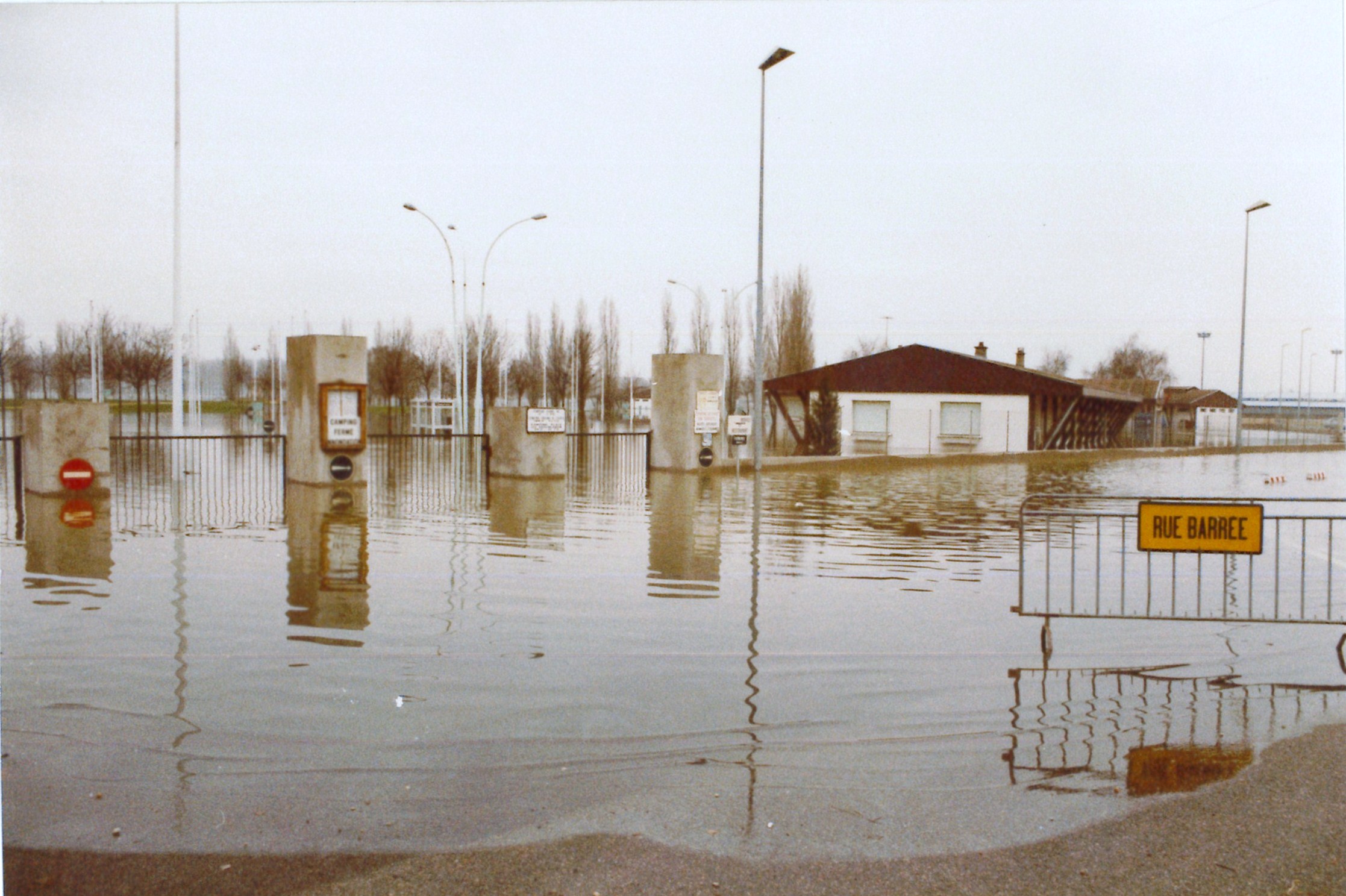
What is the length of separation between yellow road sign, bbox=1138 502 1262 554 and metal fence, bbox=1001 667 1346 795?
0.82 meters

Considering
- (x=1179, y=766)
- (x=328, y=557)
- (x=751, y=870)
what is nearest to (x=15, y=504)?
(x=328, y=557)

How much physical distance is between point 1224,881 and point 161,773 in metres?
4.31

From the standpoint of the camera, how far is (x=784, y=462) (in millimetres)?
28516

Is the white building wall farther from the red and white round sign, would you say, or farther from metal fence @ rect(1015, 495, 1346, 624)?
the red and white round sign

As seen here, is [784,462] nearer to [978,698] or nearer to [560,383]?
[978,698]

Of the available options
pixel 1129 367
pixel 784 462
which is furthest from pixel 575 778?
pixel 1129 367

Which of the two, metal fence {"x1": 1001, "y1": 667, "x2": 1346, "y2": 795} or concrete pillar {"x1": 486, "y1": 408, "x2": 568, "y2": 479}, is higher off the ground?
concrete pillar {"x1": 486, "y1": 408, "x2": 568, "y2": 479}

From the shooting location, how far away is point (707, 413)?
2412 centimetres

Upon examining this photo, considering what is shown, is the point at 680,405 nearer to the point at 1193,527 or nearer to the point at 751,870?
the point at 1193,527

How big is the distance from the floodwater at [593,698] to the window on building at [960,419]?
28.1m

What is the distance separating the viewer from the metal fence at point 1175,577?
7.43 meters

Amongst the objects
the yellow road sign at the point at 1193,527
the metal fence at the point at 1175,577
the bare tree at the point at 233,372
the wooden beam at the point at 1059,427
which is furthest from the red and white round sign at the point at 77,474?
the bare tree at the point at 233,372

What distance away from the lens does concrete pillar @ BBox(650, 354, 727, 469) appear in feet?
81.1

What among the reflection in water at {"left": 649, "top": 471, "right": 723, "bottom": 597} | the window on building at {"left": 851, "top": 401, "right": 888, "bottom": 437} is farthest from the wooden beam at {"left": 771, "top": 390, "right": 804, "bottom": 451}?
the reflection in water at {"left": 649, "top": 471, "right": 723, "bottom": 597}
